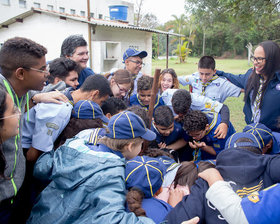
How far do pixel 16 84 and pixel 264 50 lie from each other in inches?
114

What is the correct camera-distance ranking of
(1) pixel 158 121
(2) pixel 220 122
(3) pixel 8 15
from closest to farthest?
(1) pixel 158 121, (2) pixel 220 122, (3) pixel 8 15

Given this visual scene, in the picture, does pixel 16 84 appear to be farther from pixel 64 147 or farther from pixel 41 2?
pixel 41 2

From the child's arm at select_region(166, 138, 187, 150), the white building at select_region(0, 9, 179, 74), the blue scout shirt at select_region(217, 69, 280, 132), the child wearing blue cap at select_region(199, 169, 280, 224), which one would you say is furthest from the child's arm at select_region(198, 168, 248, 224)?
the white building at select_region(0, 9, 179, 74)

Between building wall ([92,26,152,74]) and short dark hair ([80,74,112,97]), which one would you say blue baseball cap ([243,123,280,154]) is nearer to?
short dark hair ([80,74,112,97])

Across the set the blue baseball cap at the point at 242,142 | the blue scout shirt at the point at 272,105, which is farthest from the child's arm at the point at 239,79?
the blue baseball cap at the point at 242,142

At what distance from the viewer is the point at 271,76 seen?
3029 mm

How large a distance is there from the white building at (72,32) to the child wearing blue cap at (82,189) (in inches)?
306

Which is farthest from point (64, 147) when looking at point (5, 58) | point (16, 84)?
point (5, 58)

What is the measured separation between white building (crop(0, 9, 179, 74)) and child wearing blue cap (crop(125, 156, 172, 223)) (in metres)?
7.94

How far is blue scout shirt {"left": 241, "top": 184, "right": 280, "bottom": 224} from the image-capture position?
4.00 ft

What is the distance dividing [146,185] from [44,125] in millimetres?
1024

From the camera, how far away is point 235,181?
61.8 inches

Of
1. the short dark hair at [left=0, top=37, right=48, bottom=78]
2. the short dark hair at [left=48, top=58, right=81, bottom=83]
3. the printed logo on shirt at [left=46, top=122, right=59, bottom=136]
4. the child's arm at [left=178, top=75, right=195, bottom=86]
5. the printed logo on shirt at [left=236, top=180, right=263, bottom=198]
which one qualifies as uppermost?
the short dark hair at [left=0, top=37, right=48, bottom=78]

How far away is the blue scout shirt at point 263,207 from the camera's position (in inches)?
48.0
